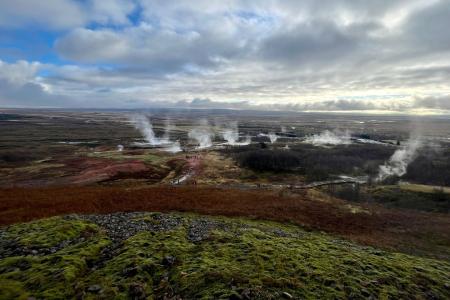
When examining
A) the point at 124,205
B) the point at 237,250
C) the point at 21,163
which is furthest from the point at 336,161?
the point at 21,163

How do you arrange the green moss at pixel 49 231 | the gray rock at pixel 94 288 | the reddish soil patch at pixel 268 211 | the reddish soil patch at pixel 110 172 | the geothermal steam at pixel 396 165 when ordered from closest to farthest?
the gray rock at pixel 94 288, the green moss at pixel 49 231, the reddish soil patch at pixel 268 211, the reddish soil patch at pixel 110 172, the geothermal steam at pixel 396 165

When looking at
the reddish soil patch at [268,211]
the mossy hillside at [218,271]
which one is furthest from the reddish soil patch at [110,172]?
the mossy hillside at [218,271]

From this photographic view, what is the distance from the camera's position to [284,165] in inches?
3447

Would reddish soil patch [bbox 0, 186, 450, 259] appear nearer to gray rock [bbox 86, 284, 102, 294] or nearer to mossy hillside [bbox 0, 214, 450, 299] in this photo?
mossy hillside [bbox 0, 214, 450, 299]

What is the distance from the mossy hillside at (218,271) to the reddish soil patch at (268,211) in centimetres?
681

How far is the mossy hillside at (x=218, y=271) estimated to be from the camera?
1445cm

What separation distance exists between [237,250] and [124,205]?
20527mm

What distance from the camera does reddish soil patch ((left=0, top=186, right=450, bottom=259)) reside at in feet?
96.0

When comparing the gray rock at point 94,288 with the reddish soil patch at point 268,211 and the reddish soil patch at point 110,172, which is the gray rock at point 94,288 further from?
the reddish soil patch at point 110,172

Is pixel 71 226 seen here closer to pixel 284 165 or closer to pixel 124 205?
pixel 124 205

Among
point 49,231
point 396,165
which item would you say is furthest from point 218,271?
point 396,165

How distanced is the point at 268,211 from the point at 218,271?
813 inches

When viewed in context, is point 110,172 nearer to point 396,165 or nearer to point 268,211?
point 268,211

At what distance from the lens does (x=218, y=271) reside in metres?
16.0
